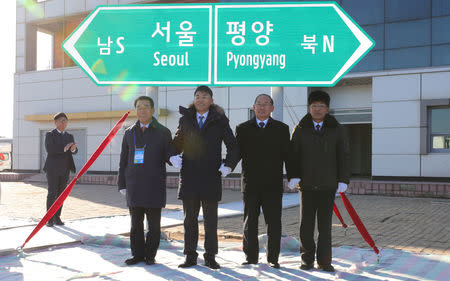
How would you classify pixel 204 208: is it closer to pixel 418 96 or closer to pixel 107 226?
pixel 107 226

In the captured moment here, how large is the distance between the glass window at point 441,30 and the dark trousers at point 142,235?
13344 mm

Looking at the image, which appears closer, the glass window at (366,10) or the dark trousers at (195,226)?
the dark trousers at (195,226)

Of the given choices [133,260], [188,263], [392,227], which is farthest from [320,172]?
[392,227]

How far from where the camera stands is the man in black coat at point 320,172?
15.4 ft

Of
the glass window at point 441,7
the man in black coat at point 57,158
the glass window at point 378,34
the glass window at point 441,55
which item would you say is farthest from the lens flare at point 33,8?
the glass window at point 441,55

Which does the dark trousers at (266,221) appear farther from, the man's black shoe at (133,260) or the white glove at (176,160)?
the man's black shoe at (133,260)

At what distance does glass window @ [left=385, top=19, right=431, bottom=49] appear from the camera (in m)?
15.4

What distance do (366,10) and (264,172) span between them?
13.2 m

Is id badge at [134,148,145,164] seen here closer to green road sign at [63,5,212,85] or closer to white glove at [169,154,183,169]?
white glove at [169,154,183,169]

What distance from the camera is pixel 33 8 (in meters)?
22.9

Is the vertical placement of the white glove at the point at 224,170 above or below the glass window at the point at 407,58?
below

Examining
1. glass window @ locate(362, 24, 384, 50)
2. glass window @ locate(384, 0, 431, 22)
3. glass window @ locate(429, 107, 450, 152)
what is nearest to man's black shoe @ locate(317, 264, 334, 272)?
glass window @ locate(429, 107, 450, 152)

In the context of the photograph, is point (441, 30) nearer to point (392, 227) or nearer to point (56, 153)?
point (392, 227)

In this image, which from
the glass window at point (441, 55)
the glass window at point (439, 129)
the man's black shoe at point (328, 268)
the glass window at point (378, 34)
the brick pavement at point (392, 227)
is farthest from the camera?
the glass window at point (378, 34)
